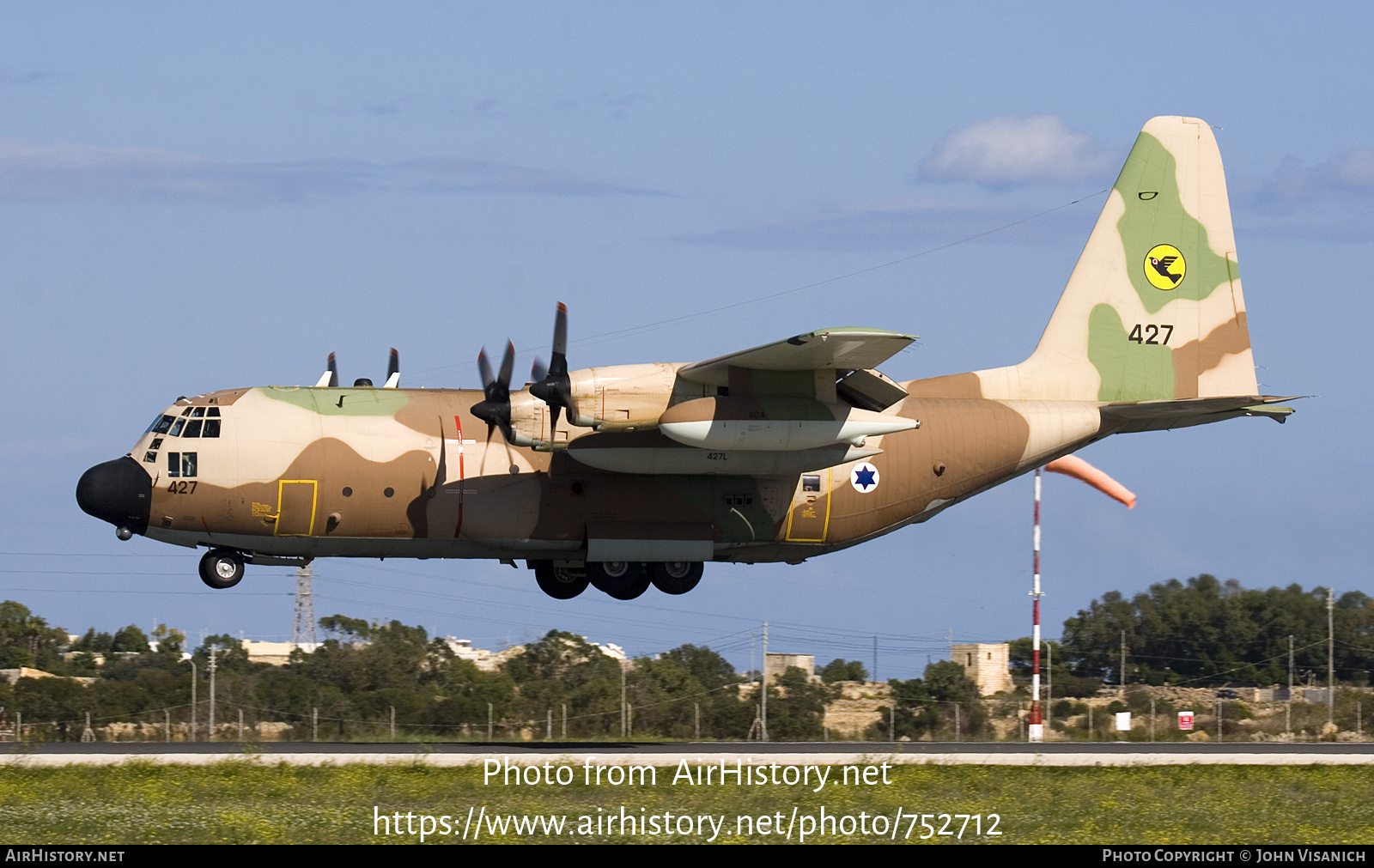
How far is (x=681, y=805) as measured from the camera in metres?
17.8

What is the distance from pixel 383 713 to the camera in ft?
114

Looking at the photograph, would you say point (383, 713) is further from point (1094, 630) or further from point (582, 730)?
point (1094, 630)

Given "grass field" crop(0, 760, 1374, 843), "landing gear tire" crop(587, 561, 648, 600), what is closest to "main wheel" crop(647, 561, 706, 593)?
"landing gear tire" crop(587, 561, 648, 600)

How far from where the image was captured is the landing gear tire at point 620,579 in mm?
24422

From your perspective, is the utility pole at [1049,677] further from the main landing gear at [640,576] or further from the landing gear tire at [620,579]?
the landing gear tire at [620,579]

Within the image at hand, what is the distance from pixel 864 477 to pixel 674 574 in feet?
11.1

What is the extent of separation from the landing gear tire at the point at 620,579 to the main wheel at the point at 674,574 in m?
0.17

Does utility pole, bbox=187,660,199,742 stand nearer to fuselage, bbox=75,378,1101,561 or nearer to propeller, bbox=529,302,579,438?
fuselage, bbox=75,378,1101,561

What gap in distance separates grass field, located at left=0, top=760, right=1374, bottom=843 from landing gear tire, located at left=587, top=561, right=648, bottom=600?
15.9ft

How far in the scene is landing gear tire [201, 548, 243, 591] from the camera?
2356 centimetres

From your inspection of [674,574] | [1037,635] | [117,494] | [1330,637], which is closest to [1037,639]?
[1037,635]

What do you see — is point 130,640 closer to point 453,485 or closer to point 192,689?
point 192,689

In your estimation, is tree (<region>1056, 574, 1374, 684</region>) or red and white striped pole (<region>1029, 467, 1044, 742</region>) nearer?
red and white striped pole (<region>1029, 467, 1044, 742</region>)
